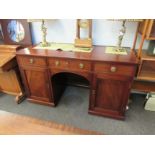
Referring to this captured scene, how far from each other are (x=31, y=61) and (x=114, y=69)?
39.0 inches

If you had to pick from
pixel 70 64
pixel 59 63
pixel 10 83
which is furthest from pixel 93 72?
pixel 10 83

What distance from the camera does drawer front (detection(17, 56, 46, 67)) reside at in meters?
1.51

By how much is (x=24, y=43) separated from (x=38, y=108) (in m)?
1.05

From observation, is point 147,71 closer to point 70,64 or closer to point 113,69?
point 113,69

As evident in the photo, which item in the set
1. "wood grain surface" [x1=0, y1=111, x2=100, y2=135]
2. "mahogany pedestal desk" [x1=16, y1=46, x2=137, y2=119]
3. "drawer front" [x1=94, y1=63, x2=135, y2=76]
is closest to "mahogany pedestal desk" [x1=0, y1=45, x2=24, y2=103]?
"mahogany pedestal desk" [x1=16, y1=46, x2=137, y2=119]

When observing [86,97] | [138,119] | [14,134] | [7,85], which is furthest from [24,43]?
[138,119]

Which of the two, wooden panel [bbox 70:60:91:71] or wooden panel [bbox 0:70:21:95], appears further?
wooden panel [bbox 0:70:21:95]

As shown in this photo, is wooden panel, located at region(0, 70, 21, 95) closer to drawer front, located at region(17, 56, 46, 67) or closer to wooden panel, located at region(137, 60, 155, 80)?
drawer front, located at region(17, 56, 46, 67)

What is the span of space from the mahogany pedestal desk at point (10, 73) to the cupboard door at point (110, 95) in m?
1.13

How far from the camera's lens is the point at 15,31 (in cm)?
196

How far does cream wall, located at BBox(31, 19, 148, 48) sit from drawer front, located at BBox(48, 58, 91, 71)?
586 millimetres

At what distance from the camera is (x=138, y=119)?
1.67 meters
